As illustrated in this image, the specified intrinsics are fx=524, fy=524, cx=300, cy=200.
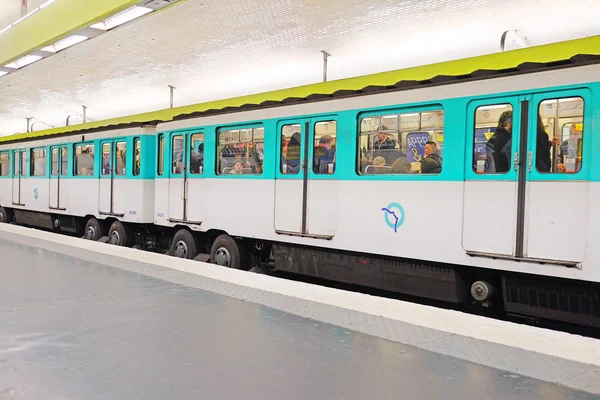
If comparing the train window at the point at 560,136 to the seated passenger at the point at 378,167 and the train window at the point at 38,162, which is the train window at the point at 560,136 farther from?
the train window at the point at 38,162

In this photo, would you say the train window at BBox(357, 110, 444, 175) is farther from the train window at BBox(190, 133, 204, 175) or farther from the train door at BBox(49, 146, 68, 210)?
the train door at BBox(49, 146, 68, 210)

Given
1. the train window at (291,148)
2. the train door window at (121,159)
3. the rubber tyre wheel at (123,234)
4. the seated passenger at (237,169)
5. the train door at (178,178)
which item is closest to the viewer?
the train window at (291,148)

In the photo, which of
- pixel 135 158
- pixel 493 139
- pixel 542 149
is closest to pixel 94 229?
pixel 135 158

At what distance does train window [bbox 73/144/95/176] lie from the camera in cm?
1257

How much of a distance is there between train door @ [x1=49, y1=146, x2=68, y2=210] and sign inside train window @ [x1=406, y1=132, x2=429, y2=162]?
34.2 feet

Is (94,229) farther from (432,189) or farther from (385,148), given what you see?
(432,189)

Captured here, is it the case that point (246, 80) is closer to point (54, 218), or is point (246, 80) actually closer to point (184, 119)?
point (184, 119)

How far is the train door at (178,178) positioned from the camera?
31.3ft

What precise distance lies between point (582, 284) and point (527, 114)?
5.72ft

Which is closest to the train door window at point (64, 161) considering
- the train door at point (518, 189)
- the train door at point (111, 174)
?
the train door at point (111, 174)

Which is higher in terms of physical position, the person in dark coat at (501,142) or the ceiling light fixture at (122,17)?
the ceiling light fixture at (122,17)

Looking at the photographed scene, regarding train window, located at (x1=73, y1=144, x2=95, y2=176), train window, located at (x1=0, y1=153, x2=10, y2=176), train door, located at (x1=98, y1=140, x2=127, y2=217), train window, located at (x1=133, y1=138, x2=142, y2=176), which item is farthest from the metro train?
train window, located at (x1=0, y1=153, x2=10, y2=176)

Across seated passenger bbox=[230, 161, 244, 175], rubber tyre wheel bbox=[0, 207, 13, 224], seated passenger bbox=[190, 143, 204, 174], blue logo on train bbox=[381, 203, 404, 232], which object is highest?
seated passenger bbox=[190, 143, 204, 174]

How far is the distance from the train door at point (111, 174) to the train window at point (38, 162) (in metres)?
3.69
